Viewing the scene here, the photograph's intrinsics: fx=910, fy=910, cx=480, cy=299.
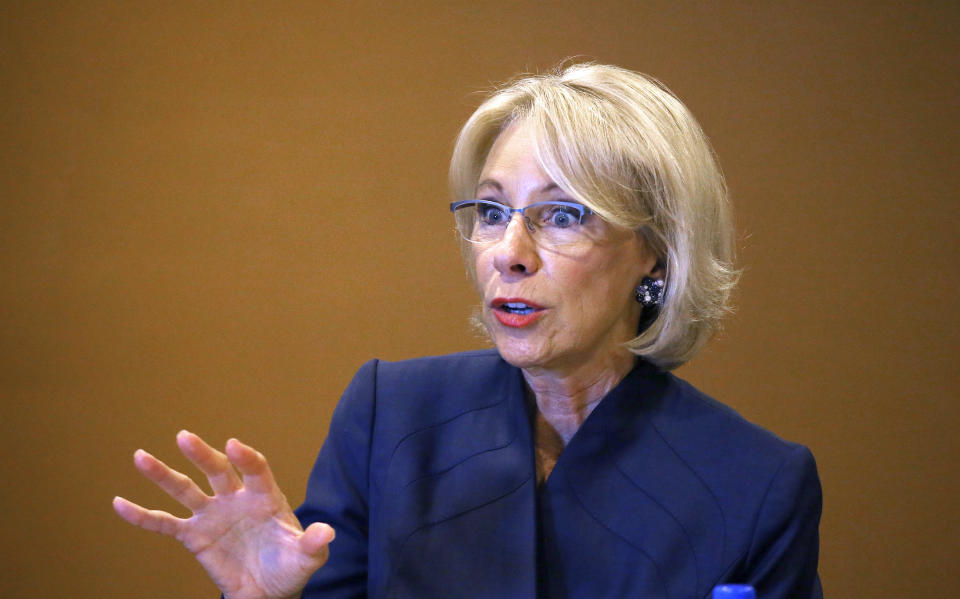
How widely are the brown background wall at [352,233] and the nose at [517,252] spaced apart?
1.28 meters

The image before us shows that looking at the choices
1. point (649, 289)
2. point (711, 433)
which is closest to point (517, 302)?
point (649, 289)

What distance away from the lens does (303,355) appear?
8.48 ft

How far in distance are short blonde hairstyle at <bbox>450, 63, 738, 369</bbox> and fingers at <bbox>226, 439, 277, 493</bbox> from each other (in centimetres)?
60

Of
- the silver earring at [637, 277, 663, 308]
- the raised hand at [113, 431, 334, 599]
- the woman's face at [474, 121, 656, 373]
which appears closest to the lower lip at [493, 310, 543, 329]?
the woman's face at [474, 121, 656, 373]

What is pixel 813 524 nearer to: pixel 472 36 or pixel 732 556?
pixel 732 556

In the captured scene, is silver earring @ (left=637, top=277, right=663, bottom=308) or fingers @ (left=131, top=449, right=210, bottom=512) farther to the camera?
silver earring @ (left=637, top=277, right=663, bottom=308)

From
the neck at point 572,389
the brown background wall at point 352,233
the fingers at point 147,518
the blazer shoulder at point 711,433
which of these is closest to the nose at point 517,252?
the neck at point 572,389

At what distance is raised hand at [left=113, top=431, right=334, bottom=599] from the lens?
1063mm

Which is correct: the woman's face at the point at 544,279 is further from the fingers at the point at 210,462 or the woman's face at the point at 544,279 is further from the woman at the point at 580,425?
the fingers at the point at 210,462

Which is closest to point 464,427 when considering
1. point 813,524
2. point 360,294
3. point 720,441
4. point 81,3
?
point 720,441

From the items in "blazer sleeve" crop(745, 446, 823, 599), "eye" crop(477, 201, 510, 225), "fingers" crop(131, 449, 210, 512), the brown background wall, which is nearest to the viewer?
"fingers" crop(131, 449, 210, 512)

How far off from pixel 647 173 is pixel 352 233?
4.47 ft

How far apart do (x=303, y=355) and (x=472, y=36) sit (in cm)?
104

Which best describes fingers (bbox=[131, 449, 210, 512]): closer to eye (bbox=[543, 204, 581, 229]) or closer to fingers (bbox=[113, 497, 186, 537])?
fingers (bbox=[113, 497, 186, 537])
